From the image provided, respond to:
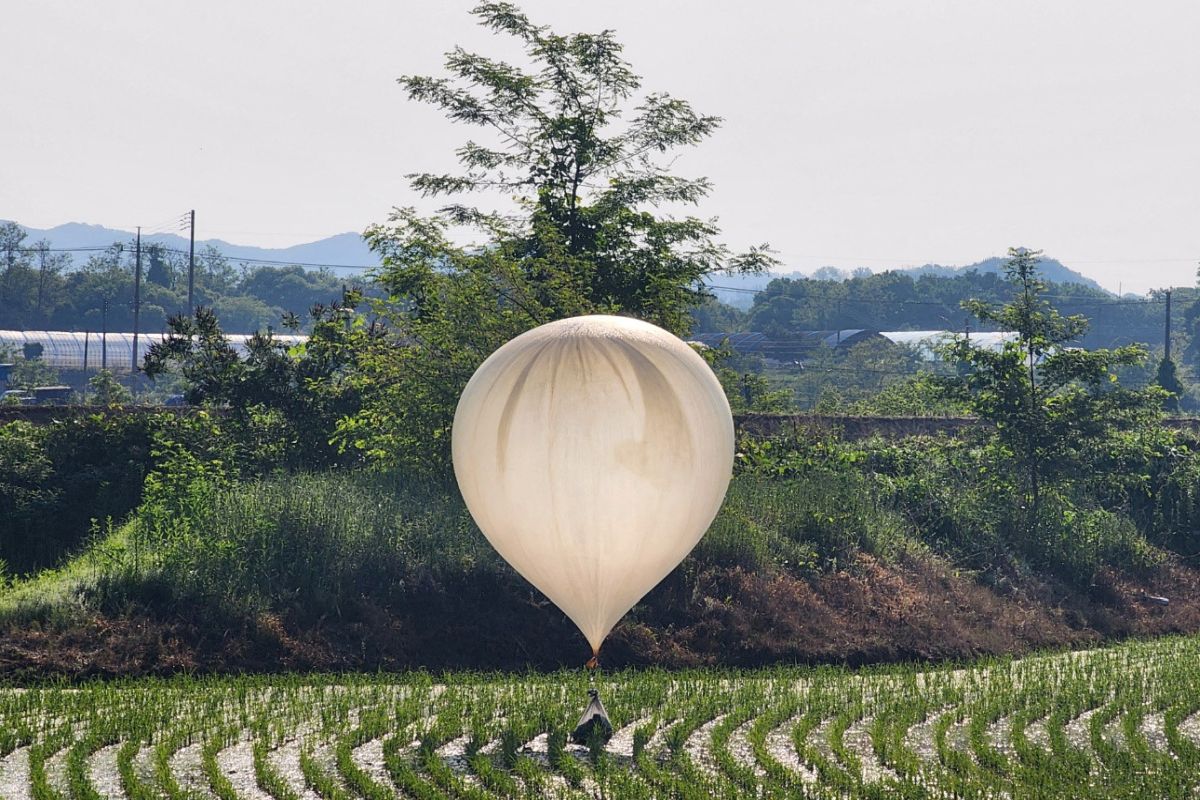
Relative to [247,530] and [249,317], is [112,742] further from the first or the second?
[249,317]

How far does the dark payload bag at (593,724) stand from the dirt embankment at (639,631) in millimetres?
5007

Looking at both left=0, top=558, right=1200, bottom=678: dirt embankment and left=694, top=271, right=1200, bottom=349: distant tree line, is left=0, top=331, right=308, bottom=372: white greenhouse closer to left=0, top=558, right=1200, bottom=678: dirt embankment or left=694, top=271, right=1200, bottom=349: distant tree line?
left=694, top=271, right=1200, bottom=349: distant tree line

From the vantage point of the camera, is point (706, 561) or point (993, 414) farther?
point (993, 414)

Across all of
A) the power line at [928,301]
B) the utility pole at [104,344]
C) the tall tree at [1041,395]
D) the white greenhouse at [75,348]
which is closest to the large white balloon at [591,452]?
the tall tree at [1041,395]

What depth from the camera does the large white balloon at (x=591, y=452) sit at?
12.7 metres

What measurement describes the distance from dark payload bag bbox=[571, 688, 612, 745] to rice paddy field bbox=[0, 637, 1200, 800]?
0.54ft

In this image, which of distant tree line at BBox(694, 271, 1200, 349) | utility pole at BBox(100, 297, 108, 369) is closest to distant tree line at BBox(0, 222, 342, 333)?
utility pole at BBox(100, 297, 108, 369)

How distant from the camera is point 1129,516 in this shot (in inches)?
1211

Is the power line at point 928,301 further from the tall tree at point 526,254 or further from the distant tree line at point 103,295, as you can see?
the tall tree at point 526,254

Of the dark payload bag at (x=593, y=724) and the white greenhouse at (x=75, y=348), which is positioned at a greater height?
the white greenhouse at (x=75, y=348)

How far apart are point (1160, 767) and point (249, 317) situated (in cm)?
13590

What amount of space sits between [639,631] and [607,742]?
6270mm

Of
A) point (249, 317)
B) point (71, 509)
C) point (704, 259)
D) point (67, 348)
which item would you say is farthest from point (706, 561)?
point (249, 317)

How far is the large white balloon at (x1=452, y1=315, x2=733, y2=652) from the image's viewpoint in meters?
12.7
